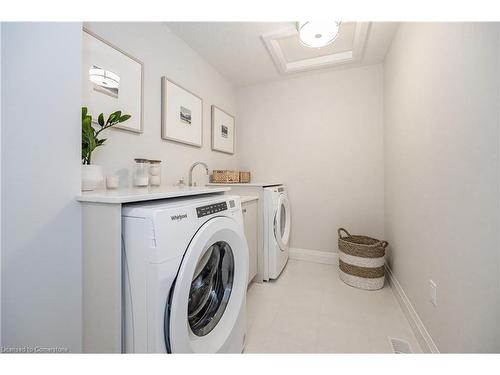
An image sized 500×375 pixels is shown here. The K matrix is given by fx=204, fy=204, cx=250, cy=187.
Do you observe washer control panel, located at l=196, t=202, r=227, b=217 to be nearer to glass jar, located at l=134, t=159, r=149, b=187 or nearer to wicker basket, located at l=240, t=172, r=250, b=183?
glass jar, located at l=134, t=159, r=149, b=187

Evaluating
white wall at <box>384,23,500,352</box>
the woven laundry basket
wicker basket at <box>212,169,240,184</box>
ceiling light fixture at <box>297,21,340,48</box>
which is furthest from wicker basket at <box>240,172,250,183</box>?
white wall at <box>384,23,500,352</box>

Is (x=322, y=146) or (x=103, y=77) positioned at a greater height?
(x=103, y=77)

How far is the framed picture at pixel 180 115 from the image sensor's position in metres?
1.70

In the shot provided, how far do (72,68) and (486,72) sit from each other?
1.50 metres

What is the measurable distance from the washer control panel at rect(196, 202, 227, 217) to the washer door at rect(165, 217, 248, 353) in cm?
4

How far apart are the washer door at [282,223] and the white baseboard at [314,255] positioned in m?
0.36

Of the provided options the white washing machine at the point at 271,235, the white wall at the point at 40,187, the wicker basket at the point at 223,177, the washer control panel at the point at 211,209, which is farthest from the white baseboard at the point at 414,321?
the wicker basket at the point at 223,177

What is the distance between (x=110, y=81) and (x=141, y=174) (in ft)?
2.02

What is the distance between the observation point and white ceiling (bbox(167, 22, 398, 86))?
5.72ft

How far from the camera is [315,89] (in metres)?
2.52

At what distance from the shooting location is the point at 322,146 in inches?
98.7

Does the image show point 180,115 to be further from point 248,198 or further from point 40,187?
point 40,187

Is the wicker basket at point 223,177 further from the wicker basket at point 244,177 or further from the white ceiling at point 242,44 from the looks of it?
the white ceiling at point 242,44

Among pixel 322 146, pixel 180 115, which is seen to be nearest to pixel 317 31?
pixel 322 146
